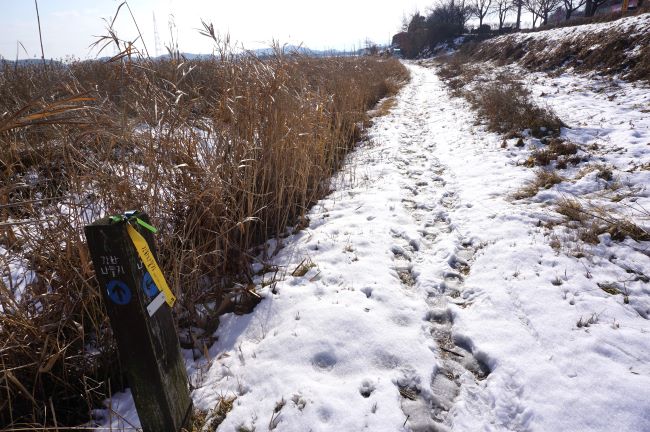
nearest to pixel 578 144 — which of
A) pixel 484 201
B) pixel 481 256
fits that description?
pixel 484 201

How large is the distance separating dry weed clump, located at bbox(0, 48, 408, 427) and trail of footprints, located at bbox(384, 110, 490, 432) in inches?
51.8

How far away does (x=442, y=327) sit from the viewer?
2.39 m

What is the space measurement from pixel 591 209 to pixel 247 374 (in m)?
3.52

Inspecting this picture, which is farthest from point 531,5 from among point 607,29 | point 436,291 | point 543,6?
point 436,291

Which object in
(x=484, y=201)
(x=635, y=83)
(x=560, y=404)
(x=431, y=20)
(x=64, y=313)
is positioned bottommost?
(x=560, y=404)

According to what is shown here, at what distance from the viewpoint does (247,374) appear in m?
2.02

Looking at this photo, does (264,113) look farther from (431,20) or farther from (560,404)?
(431,20)

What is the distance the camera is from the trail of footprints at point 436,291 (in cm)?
183

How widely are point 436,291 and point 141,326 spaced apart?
2143mm

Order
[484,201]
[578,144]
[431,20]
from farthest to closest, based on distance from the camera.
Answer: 1. [431,20]
2. [578,144]
3. [484,201]

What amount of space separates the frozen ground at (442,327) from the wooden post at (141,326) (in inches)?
15.4

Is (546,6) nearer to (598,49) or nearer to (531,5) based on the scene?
(531,5)

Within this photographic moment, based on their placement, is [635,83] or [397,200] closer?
[397,200]

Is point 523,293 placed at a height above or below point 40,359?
below
